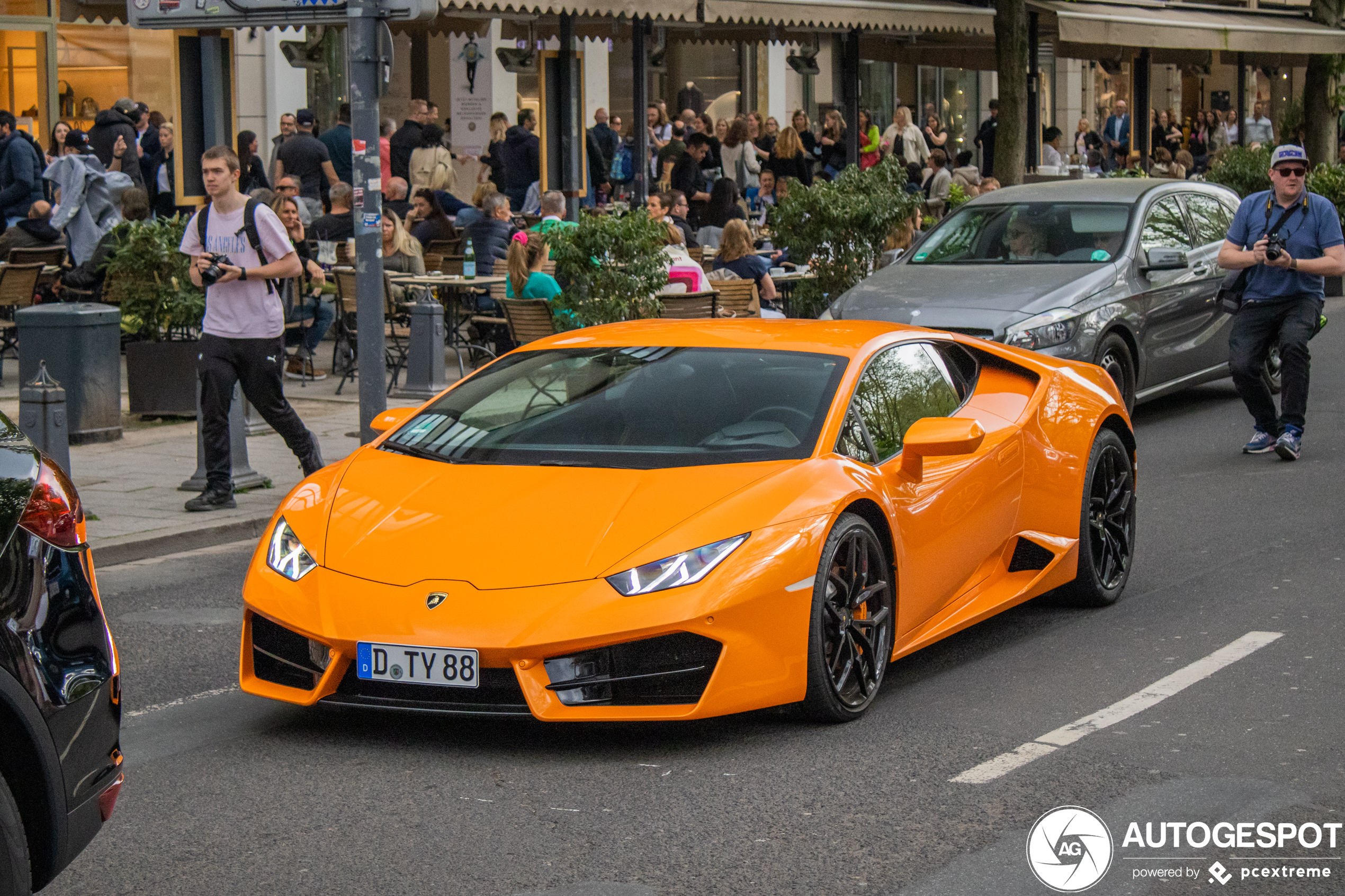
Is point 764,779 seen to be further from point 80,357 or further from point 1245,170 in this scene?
point 1245,170

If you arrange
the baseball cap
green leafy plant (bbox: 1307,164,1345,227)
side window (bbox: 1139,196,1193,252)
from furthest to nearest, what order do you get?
green leafy plant (bbox: 1307,164,1345,227) < side window (bbox: 1139,196,1193,252) < the baseball cap

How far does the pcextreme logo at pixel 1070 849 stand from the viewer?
4.62 meters

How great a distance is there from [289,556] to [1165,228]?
→ 8.98 metres

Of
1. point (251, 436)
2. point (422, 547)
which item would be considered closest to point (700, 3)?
point (251, 436)

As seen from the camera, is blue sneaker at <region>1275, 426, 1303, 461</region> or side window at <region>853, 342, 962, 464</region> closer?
side window at <region>853, 342, 962, 464</region>

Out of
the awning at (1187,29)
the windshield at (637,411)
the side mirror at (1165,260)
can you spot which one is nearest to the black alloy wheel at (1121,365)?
the side mirror at (1165,260)

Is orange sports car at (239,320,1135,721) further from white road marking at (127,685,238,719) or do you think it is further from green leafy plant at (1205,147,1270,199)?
green leafy plant at (1205,147,1270,199)

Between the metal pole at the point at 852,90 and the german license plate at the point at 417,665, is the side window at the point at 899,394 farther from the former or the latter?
the metal pole at the point at 852,90

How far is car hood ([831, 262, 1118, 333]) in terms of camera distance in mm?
11828

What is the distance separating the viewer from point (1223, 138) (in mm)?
38781

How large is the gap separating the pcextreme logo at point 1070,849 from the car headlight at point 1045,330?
6.77m

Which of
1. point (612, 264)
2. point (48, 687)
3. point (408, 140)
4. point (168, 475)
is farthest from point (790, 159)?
point (48, 687)

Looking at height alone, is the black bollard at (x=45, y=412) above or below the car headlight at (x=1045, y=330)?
below

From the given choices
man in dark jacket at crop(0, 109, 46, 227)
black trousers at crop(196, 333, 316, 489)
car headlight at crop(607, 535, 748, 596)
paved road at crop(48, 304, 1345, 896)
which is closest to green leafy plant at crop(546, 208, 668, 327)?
black trousers at crop(196, 333, 316, 489)
